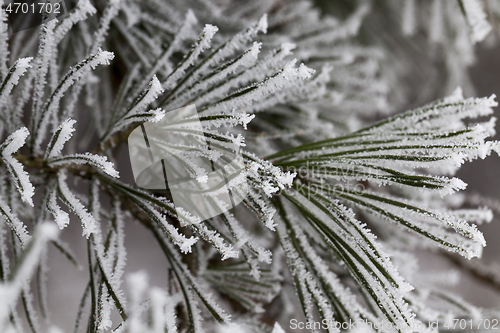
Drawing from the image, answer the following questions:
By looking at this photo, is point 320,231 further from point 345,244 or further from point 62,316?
point 62,316

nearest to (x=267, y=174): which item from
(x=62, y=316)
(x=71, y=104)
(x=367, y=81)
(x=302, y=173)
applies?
(x=302, y=173)

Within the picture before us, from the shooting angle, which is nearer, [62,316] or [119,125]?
[119,125]

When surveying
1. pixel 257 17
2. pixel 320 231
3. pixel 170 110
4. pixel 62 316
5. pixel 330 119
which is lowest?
pixel 62 316

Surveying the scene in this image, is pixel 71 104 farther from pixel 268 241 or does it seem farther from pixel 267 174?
pixel 268 241

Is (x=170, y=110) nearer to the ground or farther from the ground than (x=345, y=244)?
farther from the ground

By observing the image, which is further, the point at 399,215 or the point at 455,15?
the point at 455,15

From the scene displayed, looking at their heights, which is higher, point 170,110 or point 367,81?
point 367,81

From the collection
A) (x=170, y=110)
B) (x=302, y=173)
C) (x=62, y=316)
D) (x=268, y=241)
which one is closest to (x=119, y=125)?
(x=170, y=110)

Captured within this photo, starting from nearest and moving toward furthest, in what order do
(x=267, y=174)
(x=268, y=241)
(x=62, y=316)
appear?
(x=267, y=174)
(x=268, y=241)
(x=62, y=316)

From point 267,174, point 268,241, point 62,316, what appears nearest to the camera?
point 267,174
